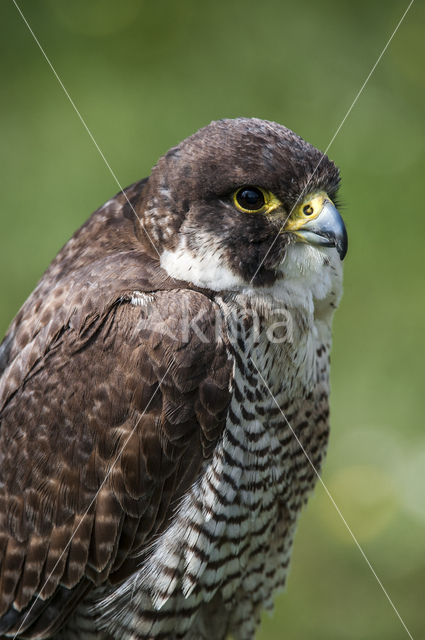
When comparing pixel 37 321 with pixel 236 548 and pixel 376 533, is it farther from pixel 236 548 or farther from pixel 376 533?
pixel 376 533

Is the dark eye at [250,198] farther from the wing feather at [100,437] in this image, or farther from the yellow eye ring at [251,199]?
the wing feather at [100,437]

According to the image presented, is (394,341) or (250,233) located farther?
(394,341)

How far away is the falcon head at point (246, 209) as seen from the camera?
3.29 metres

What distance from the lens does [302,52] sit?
7398 mm

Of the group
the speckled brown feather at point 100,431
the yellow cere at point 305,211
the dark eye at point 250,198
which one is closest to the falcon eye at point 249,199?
the dark eye at point 250,198

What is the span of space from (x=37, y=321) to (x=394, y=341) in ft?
11.3

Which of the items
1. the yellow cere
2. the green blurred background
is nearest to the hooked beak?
the yellow cere

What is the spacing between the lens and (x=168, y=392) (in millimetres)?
3246

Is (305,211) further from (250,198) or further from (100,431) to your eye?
(100,431)

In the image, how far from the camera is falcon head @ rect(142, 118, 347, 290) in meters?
3.29

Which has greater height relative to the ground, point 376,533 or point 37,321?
point 37,321

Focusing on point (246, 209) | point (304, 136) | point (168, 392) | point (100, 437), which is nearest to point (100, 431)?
point (100, 437)

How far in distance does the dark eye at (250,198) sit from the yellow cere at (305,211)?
126mm

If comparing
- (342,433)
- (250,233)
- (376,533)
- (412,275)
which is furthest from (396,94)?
(250,233)
